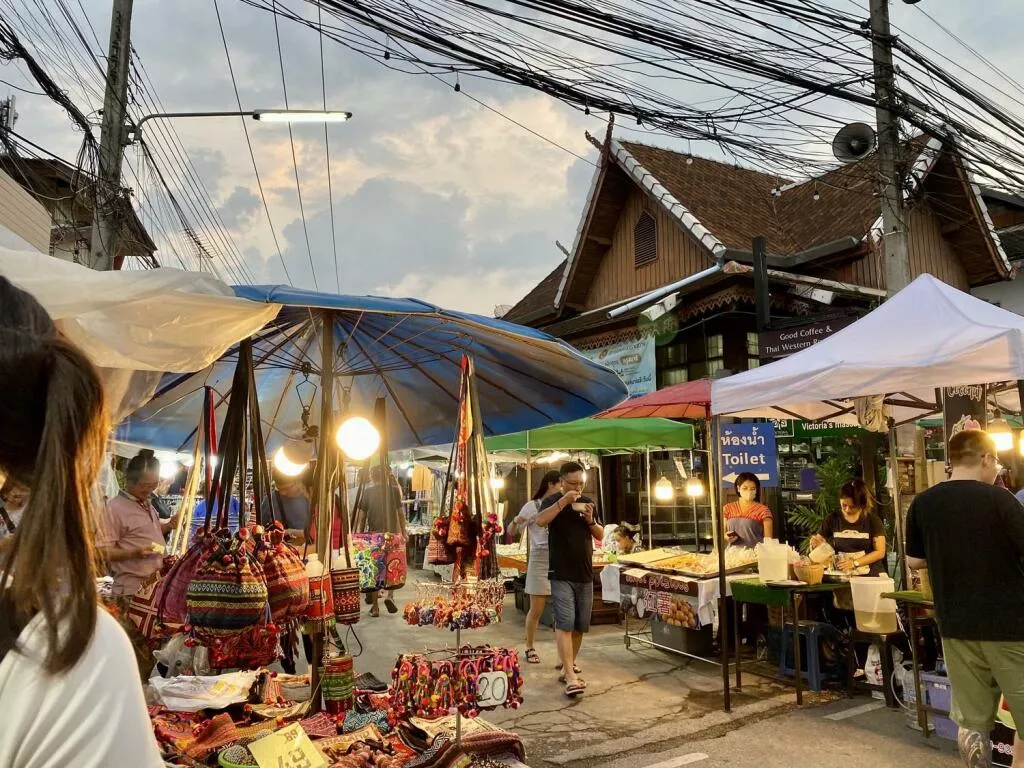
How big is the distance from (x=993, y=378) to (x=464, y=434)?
3.85 meters

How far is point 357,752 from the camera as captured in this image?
370 centimetres

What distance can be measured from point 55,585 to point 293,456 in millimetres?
4818

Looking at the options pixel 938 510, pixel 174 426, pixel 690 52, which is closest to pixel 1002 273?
pixel 690 52

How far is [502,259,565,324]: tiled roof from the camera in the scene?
1769 cm

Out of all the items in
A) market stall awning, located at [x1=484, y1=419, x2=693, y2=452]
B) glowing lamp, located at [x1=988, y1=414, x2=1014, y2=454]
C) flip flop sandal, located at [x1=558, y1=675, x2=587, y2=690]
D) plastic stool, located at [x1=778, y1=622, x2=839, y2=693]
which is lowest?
flip flop sandal, located at [x1=558, y1=675, x2=587, y2=690]

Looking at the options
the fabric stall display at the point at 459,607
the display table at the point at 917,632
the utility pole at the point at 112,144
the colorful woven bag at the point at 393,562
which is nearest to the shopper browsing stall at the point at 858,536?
the display table at the point at 917,632

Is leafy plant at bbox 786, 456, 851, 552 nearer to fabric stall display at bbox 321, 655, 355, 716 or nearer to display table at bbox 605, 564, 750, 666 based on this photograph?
display table at bbox 605, 564, 750, 666

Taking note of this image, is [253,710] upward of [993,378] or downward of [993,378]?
downward

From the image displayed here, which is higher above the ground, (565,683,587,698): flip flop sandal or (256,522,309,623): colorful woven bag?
(256,522,309,623): colorful woven bag

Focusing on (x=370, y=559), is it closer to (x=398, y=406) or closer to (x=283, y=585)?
(x=283, y=585)

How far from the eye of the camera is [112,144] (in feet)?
27.1

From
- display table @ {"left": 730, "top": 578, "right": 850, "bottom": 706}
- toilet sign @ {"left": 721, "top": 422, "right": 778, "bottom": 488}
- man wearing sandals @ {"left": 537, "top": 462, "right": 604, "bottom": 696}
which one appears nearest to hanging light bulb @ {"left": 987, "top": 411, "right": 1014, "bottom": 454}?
display table @ {"left": 730, "top": 578, "right": 850, "bottom": 706}

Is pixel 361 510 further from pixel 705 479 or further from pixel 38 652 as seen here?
pixel 705 479

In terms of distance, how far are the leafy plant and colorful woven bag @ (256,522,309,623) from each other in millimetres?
9351
